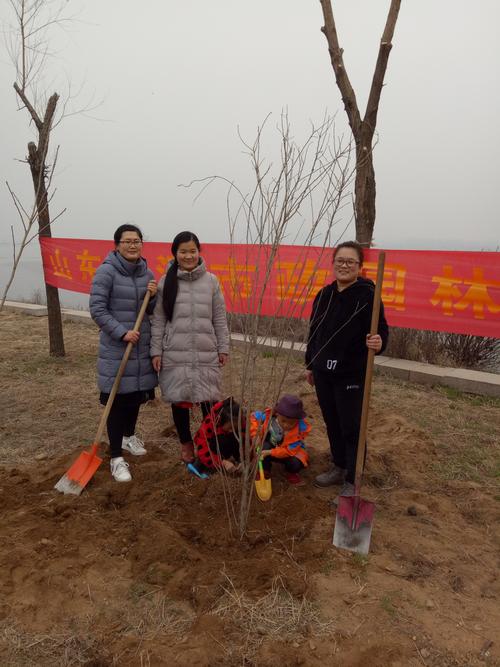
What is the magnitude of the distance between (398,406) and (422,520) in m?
1.98

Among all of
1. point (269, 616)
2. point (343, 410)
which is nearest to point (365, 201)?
point (343, 410)

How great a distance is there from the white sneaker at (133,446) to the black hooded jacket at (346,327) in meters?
1.44

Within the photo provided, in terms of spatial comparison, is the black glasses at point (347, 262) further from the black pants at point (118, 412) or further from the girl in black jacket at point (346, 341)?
the black pants at point (118, 412)

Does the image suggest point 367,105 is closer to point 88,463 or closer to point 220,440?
point 220,440

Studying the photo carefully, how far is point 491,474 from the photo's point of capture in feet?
10.8

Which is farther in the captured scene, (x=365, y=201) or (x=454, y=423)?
(x=365, y=201)

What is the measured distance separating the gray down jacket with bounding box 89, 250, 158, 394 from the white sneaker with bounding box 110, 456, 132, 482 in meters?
0.45

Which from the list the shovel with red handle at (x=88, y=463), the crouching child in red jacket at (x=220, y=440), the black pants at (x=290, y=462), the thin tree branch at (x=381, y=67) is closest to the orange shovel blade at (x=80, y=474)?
the shovel with red handle at (x=88, y=463)

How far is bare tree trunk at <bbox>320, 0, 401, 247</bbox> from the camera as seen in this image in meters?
5.51

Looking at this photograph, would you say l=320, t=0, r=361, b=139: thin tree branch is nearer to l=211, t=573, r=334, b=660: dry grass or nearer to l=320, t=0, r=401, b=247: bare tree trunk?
l=320, t=0, r=401, b=247: bare tree trunk

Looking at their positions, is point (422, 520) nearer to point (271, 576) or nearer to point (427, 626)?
point (427, 626)

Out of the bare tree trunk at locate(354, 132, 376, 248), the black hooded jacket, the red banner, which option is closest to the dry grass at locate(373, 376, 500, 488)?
the red banner

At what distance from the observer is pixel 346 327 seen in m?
2.67

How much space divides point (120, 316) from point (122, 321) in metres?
0.03
